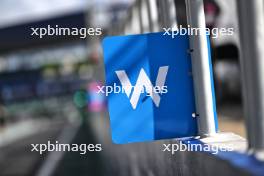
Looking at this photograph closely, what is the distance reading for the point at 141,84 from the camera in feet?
17.6

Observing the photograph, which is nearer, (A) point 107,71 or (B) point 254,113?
(B) point 254,113

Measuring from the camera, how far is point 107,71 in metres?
5.38

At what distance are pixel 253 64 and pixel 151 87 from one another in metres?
1.57

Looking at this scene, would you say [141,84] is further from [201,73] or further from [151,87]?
[201,73]

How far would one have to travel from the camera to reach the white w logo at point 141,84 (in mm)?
5344

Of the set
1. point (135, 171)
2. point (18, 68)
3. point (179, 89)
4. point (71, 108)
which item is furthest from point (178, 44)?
point (18, 68)

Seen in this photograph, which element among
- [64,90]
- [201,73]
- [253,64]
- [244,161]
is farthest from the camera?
[64,90]

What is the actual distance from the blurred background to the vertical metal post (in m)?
7.17

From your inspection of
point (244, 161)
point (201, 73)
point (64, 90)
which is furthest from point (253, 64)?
point (64, 90)

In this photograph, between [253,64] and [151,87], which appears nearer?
[253,64]

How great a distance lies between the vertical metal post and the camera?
3865 mm

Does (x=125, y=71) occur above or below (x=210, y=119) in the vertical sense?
above

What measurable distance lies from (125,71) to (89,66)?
63.2m

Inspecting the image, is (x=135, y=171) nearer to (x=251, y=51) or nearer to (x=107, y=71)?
(x=107, y=71)
